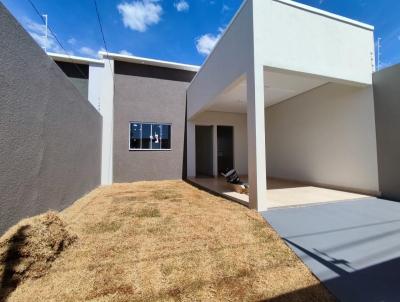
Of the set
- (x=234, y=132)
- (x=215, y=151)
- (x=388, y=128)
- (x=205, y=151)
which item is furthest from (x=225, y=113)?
(x=388, y=128)

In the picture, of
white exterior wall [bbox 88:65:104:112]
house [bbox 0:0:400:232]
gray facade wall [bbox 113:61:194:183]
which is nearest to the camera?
house [bbox 0:0:400:232]

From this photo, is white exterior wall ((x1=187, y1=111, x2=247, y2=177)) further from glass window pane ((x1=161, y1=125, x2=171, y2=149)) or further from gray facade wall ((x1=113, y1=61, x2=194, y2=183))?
A: glass window pane ((x1=161, y1=125, x2=171, y2=149))

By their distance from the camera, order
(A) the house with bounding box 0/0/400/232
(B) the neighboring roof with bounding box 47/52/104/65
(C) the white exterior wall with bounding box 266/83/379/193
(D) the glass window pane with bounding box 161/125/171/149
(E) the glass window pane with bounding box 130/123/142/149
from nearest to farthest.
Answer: (A) the house with bounding box 0/0/400/232, (C) the white exterior wall with bounding box 266/83/379/193, (B) the neighboring roof with bounding box 47/52/104/65, (E) the glass window pane with bounding box 130/123/142/149, (D) the glass window pane with bounding box 161/125/171/149

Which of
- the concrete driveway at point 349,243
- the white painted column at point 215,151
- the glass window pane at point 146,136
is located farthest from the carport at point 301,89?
the glass window pane at point 146,136

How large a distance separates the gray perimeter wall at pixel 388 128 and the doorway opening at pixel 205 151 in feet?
20.3

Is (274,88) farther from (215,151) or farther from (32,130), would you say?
(32,130)

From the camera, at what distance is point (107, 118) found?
25.9 feet

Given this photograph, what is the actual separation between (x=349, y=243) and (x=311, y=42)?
405 centimetres

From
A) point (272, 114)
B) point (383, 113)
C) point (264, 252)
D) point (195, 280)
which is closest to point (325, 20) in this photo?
point (383, 113)

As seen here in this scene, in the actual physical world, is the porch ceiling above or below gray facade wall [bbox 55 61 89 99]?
below

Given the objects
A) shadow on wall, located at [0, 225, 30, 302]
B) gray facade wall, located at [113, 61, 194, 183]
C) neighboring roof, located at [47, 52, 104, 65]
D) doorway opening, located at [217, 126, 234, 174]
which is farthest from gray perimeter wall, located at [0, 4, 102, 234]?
doorway opening, located at [217, 126, 234, 174]

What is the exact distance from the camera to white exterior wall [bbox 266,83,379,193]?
4.81 m

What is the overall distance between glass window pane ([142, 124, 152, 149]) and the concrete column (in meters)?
5.65

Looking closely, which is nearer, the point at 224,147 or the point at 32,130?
the point at 32,130
